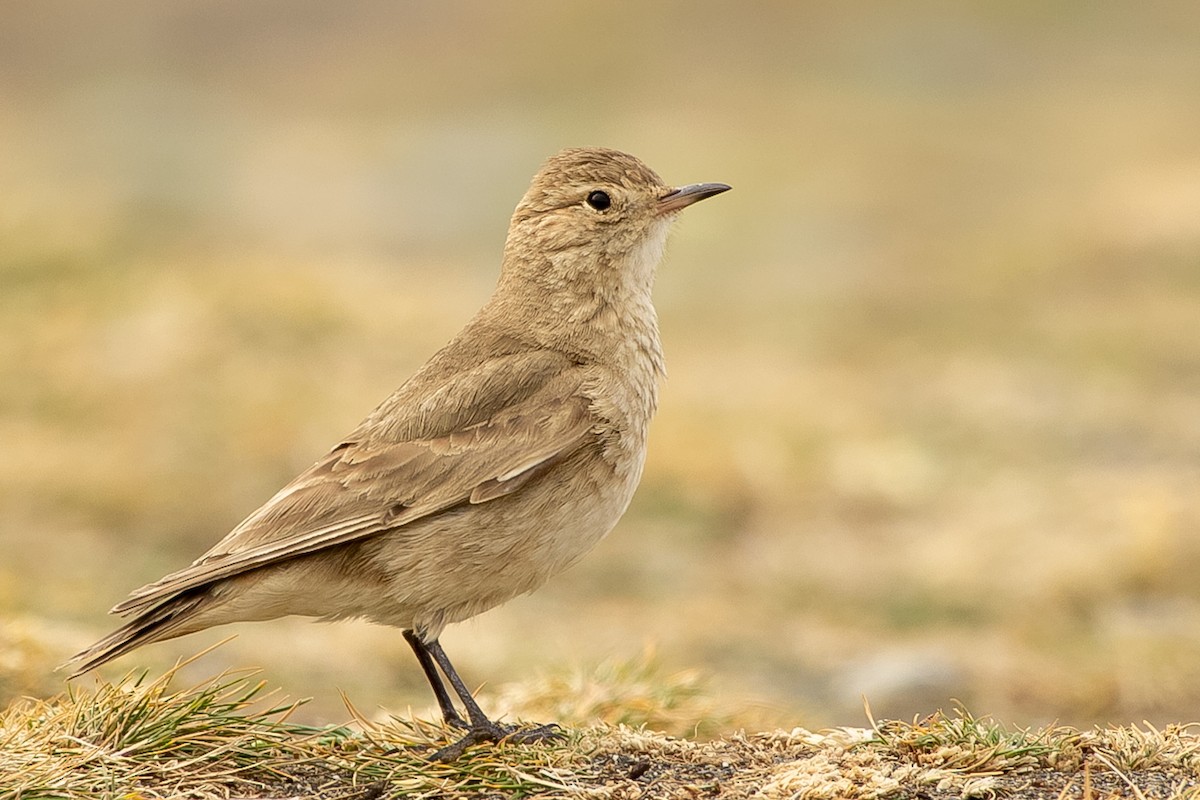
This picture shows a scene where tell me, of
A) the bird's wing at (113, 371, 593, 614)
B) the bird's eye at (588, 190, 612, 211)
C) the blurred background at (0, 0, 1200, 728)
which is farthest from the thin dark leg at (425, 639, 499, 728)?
the bird's eye at (588, 190, 612, 211)

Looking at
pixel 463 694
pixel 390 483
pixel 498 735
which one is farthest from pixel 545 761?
pixel 390 483

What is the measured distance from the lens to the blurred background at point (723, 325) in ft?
35.9

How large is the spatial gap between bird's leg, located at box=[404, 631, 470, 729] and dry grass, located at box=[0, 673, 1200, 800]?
32 centimetres

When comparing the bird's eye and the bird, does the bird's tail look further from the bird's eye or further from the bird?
the bird's eye

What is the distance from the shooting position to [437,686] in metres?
6.88

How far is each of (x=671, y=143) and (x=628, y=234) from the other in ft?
66.4

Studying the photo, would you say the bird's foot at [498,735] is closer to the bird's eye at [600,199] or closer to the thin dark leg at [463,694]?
the thin dark leg at [463,694]

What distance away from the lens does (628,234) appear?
7.68m

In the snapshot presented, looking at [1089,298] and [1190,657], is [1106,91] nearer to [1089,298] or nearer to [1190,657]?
[1089,298]

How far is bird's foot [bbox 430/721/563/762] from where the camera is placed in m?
6.32

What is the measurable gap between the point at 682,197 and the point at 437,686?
2.44m

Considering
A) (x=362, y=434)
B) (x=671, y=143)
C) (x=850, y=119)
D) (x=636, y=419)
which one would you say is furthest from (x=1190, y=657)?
(x=850, y=119)

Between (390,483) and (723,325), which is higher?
(723,325)

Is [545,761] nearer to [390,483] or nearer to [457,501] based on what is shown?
[457,501]
